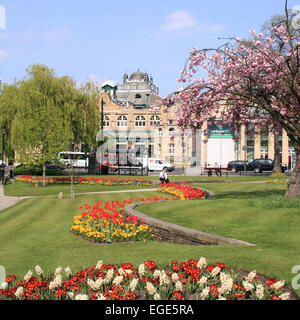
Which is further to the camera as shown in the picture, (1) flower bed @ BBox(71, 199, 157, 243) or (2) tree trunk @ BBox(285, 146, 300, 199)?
(2) tree trunk @ BBox(285, 146, 300, 199)

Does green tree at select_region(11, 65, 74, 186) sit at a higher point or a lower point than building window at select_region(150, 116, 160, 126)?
lower

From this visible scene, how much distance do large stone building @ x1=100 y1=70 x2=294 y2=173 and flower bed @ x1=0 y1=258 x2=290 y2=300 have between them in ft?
181

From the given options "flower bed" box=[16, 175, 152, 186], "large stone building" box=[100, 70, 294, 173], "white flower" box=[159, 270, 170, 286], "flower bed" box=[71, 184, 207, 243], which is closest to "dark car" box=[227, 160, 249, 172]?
"large stone building" box=[100, 70, 294, 173]

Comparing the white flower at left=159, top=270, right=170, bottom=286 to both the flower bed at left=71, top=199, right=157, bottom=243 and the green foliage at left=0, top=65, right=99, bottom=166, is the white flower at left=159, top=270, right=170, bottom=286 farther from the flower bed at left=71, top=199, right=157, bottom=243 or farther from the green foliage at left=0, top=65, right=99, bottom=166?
the green foliage at left=0, top=65, right=99, bottom=166

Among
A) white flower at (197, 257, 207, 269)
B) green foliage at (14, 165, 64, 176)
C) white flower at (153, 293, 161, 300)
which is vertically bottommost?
white flower at (153, 293, 161, 300)

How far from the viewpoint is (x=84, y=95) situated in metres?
40.7

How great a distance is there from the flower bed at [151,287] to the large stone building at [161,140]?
55.2 m

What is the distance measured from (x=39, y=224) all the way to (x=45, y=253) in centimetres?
447

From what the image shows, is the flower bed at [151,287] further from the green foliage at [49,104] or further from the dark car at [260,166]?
the dark car at [260,166]

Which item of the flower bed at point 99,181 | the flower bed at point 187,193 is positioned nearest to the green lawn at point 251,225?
the flower bed at point 187,193

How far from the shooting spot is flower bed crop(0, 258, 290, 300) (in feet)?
18.4

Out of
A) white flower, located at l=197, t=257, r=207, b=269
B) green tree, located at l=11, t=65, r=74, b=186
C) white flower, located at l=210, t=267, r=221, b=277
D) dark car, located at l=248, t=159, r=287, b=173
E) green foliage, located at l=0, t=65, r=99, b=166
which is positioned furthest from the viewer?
dark car, located at l=248, t=159, r=287, b=173

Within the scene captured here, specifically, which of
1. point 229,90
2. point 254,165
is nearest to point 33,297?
point 229,90

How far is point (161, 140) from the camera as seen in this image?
8038 centimetres
